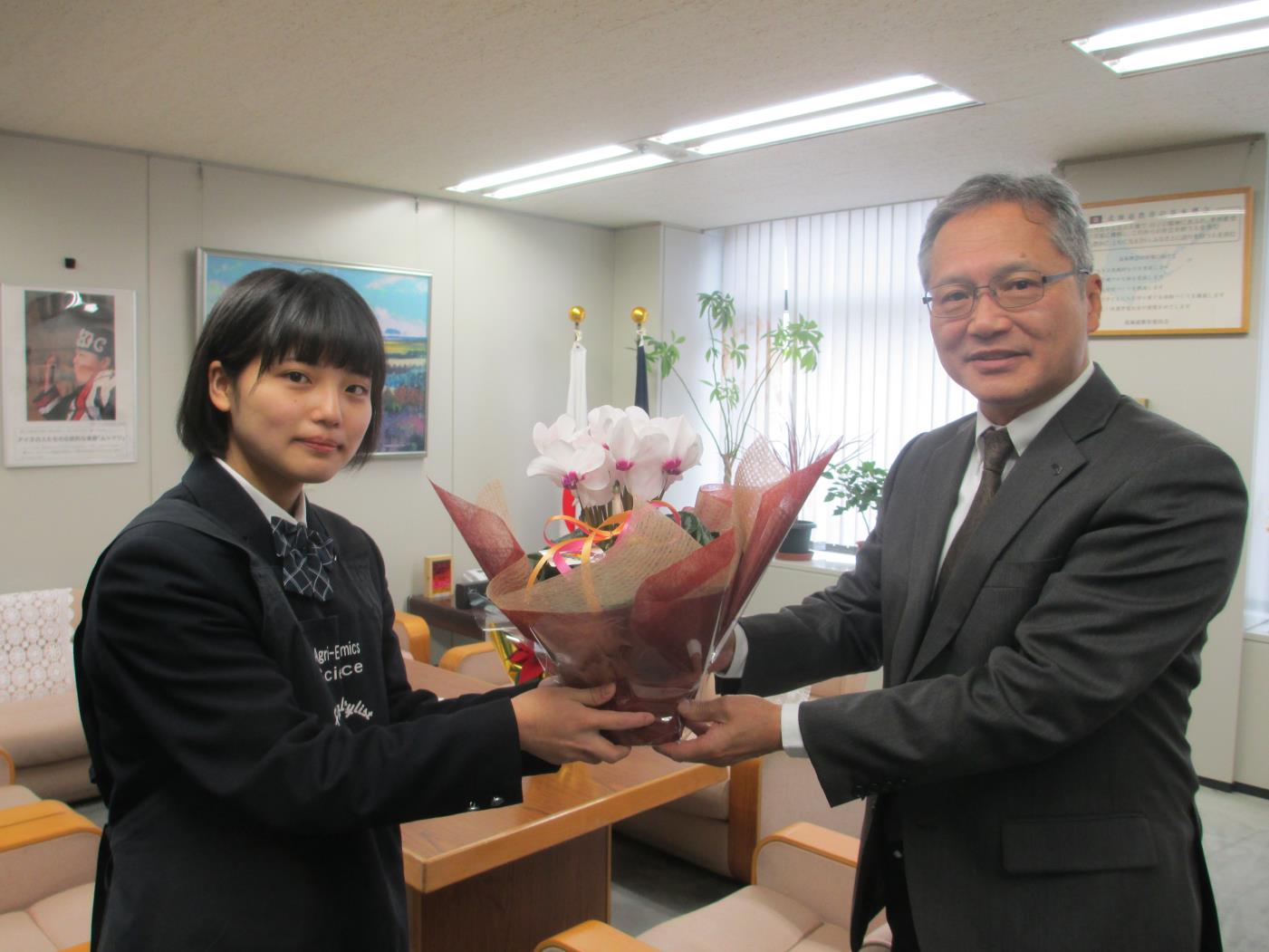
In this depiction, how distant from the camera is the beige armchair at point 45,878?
2.17 m

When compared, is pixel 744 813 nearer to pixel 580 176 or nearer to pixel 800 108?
pixel 800 108

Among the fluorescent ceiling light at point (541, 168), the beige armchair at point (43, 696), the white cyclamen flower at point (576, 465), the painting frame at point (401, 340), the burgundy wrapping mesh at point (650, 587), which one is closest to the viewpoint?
the burgundy wrapping mesh at point (650, 587)

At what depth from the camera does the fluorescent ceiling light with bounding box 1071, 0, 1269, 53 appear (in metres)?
2.73

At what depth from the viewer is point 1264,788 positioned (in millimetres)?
4000

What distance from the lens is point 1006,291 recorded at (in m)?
1.34

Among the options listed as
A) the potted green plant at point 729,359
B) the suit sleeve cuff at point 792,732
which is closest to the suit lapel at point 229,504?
the suit sleeve cuff at point 792,732

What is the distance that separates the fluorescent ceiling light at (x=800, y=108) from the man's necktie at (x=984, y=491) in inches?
89.7

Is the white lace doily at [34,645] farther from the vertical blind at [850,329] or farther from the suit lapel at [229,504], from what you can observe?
the vertical blind at [850,329]

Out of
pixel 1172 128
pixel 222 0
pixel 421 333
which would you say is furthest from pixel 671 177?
pixel 222 0

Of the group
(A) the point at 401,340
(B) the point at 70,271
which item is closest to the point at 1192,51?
(A) the point at 401,340

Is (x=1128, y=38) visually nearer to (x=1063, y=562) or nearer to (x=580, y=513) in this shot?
(x=1063, y=562)

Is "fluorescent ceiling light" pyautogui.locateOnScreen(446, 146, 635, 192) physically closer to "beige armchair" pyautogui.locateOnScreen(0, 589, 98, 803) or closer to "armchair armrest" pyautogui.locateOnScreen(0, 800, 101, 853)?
"beige armchair" pyautogui.locateOnScreen(0, 589, 98, 803)

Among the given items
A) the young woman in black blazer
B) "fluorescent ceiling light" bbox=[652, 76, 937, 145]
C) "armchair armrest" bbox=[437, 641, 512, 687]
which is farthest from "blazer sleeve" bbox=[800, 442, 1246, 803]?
"armchair armrest" bbox=[437, 641, 512, 687]

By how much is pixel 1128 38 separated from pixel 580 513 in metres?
2.59
